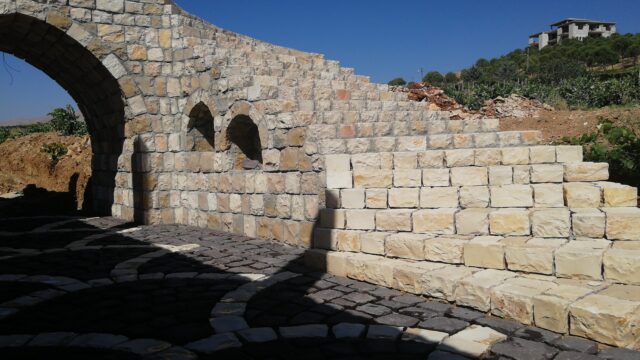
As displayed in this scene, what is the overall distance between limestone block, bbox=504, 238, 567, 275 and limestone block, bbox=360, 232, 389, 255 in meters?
1.33

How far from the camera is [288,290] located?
4508 mm

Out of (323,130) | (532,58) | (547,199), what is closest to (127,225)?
(323,130)

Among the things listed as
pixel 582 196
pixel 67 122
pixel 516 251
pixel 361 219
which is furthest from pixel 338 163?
pixel 67 122

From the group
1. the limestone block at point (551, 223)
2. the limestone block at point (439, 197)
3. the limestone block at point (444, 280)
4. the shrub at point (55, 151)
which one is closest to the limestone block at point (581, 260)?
the limestone block at point (551, 223)

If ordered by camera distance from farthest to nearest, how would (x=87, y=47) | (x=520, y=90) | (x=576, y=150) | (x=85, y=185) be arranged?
1. (x=520, y=90)
2. (x=85, y=185)
3. (x=87, y=47)
4. (x=576, y=150)

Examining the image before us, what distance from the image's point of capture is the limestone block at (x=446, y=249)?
14.4ft

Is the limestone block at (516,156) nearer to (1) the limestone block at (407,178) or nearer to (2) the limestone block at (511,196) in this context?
(2) the limestone block at (511,196)

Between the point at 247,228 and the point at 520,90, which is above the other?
the point at 520,90

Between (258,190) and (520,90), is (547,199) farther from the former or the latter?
(520,90)

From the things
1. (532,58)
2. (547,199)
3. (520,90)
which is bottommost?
(547,199)

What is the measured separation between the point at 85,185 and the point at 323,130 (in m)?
10.0

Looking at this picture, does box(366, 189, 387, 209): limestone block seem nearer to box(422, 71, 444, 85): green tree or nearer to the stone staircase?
the stone staircase

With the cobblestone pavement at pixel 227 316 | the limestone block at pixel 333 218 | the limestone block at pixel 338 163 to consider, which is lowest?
the cobblestone pavement at pixel 227 316

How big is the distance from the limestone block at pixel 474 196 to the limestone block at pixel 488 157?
2.34ft
